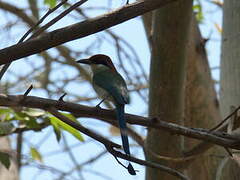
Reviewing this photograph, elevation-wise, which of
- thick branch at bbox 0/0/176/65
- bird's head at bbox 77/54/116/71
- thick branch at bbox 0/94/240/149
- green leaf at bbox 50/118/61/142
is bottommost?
green leaf at bbox 50/118/61/142

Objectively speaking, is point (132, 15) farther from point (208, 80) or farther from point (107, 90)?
point (208, 80)

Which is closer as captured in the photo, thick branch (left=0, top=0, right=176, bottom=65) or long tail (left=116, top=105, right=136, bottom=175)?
thick branch (left=0, top=0, right=176, bottom=65)

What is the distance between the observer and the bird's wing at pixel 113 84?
334cm

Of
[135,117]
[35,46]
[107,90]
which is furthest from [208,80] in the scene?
[35,46]

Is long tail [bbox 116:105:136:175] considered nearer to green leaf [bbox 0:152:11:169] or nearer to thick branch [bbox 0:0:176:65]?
thick branch [bbox 0:0:176:65]

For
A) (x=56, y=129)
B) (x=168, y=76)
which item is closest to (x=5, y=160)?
(x=56, y=129)

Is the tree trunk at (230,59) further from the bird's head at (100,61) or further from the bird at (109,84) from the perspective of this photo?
the bird's head at (100,61)

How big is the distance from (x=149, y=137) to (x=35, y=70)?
382 centimetres

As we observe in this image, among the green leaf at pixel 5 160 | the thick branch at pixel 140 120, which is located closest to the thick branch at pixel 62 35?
the thick branch at pixel 140 120

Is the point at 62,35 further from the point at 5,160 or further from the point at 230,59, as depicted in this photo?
the point at 230,59

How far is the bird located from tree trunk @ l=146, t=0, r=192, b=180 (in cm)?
24

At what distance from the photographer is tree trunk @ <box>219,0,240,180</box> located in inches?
140

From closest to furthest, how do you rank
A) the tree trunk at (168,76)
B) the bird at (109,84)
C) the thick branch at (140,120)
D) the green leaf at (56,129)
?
the thick branch at (140,120), the bird at (109,84), the green leaf at (56,129), the tree trunk at (168,76)

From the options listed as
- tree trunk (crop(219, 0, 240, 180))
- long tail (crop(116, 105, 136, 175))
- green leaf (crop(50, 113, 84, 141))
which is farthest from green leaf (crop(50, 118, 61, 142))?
tree trunk (crop(219, 0, 240, 180))
